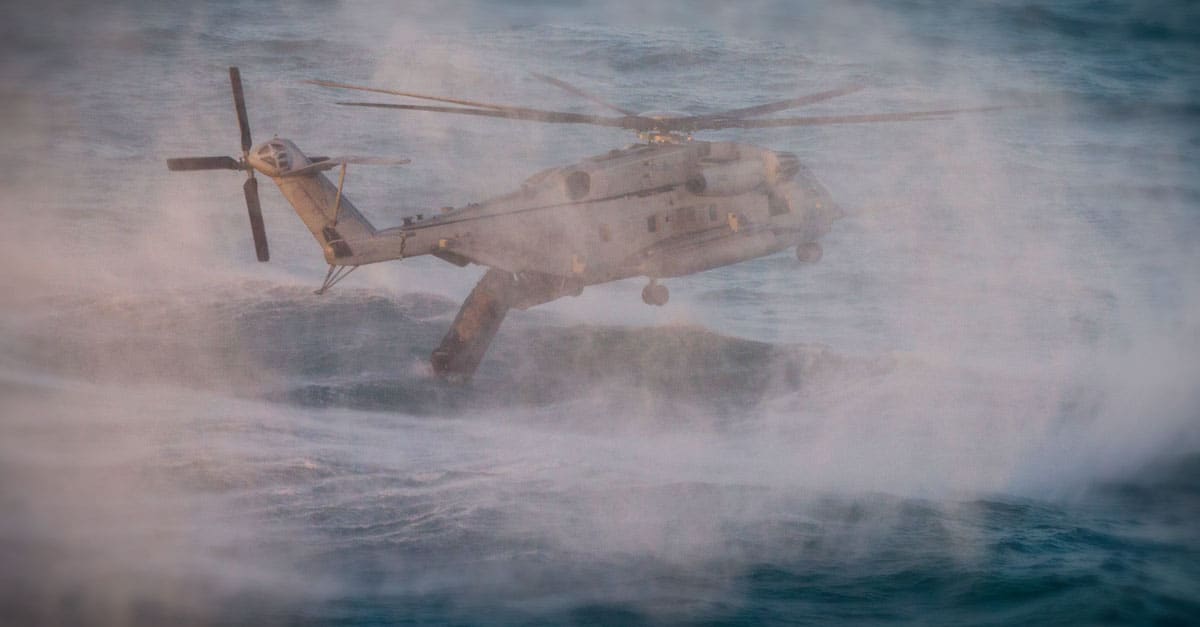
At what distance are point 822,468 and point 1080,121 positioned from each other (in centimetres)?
2511

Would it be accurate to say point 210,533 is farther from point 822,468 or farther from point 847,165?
point 847,165

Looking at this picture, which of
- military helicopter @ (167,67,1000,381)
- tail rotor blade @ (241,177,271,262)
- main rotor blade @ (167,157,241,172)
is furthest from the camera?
military helicopter @ (167,67,1000,381)

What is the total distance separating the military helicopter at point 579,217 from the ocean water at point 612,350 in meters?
2.82

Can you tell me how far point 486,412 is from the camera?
2541 cm

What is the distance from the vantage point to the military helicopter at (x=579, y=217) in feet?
69.6

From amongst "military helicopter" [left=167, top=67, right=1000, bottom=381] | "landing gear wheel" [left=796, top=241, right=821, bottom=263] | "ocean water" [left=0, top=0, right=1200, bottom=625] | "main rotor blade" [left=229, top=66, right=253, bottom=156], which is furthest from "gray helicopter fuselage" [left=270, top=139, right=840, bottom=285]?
"ocean water" [left=0, top=0, right=1200, bottom=625]

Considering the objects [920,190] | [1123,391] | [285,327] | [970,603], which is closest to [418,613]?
[970,603]

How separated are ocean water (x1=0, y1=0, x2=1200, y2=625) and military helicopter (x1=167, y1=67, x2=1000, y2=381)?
2821mm

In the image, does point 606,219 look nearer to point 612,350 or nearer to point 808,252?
point 808,252

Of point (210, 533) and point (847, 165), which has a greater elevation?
point (847, 165)

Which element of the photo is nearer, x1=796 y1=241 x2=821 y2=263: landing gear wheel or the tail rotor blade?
the tail rotor blade

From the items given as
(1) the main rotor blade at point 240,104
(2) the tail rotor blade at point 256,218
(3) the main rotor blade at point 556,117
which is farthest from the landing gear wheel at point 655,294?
(1) the main rotor blade at point 240,104

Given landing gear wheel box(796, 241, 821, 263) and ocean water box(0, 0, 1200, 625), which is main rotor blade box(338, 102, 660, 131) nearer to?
landing gear wheel box(796, 241, 821, 263)

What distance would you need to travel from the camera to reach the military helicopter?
21.2m
